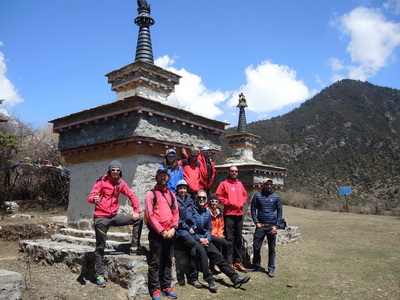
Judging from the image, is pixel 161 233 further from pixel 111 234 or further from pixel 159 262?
pixel 111 234

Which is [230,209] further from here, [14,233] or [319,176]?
[319,176]

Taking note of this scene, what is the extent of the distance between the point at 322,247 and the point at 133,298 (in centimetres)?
787

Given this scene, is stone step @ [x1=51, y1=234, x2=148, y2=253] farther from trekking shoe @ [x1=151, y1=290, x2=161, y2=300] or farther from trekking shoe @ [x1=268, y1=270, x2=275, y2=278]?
trekking shoe @ [x1=268, y1=270, x2=275, y2=278]

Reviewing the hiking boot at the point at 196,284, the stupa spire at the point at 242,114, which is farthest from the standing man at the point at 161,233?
the stupa spire at the point at 242,114

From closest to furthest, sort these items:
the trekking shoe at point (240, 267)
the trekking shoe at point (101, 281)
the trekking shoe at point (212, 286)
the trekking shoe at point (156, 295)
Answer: the trekking shoe at point (156, 295), the trekking shoe at point (101, 281), the trekking shoe at point (212, 286), the trekking shoe at point (240, 267)

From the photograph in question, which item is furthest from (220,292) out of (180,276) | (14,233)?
(14,233)

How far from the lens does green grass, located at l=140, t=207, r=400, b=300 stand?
556 centimetres

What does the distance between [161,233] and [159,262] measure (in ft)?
1.75

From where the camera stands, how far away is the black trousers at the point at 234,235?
6.94m

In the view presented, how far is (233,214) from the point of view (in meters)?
6.94

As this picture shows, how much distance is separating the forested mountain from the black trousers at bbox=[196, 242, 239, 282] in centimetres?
2963

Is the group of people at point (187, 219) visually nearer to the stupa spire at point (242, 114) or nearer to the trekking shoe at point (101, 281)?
the trekking shoe at point (101, 281)

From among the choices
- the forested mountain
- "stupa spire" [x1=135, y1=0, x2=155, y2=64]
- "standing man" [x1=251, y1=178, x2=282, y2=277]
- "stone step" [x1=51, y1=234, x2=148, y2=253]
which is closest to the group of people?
"standing man" [x1=251, y1=178, x2=282, y2=277]

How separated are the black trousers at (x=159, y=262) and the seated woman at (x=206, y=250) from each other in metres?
0.69
